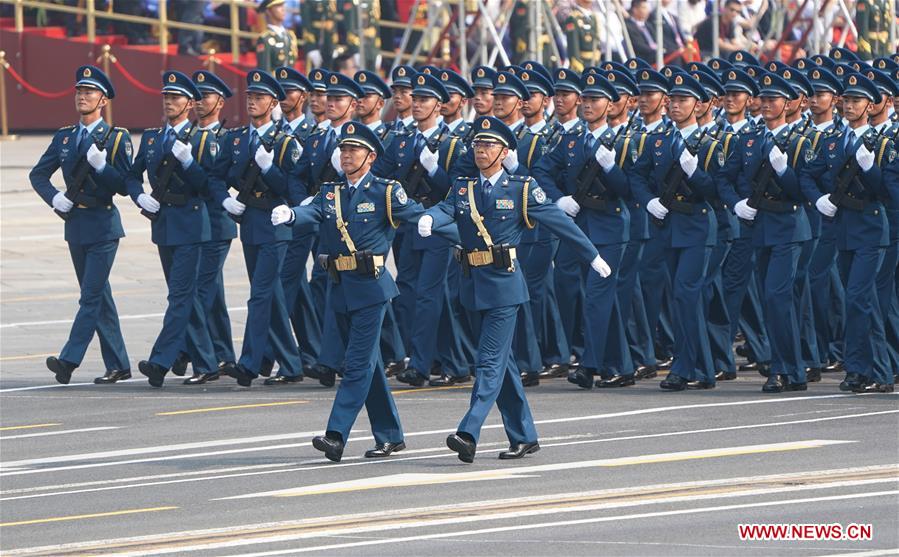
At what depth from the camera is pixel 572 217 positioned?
15.6 meters

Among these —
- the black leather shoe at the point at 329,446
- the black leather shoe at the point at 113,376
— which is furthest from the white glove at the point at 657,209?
the black leather shoe at the point at 113,376

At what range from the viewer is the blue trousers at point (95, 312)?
52.2 ft

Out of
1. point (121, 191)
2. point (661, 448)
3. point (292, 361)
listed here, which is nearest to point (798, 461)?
point (661, 448)

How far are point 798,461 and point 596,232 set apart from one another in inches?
149

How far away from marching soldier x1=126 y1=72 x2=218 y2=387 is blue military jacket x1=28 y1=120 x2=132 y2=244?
108 mm

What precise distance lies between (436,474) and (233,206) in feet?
13.6

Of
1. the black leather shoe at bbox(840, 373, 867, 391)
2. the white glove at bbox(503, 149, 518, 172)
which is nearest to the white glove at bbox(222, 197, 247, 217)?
the white glove at bbox(503, 149, 518, 172)

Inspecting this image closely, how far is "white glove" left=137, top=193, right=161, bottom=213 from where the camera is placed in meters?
15.7

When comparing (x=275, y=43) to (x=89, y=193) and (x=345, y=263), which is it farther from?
(x=345, y=263)

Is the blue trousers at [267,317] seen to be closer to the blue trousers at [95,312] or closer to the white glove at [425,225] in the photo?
the blue trousers at [95,312]

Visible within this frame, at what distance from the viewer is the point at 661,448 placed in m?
12.6

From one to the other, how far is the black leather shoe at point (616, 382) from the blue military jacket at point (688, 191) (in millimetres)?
1005

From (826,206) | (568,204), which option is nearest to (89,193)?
(568,204)

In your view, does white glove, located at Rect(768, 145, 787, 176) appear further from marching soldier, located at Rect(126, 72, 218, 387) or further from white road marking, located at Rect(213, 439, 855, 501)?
marching soldier, located at Rect(126, 72, 218, 387)
